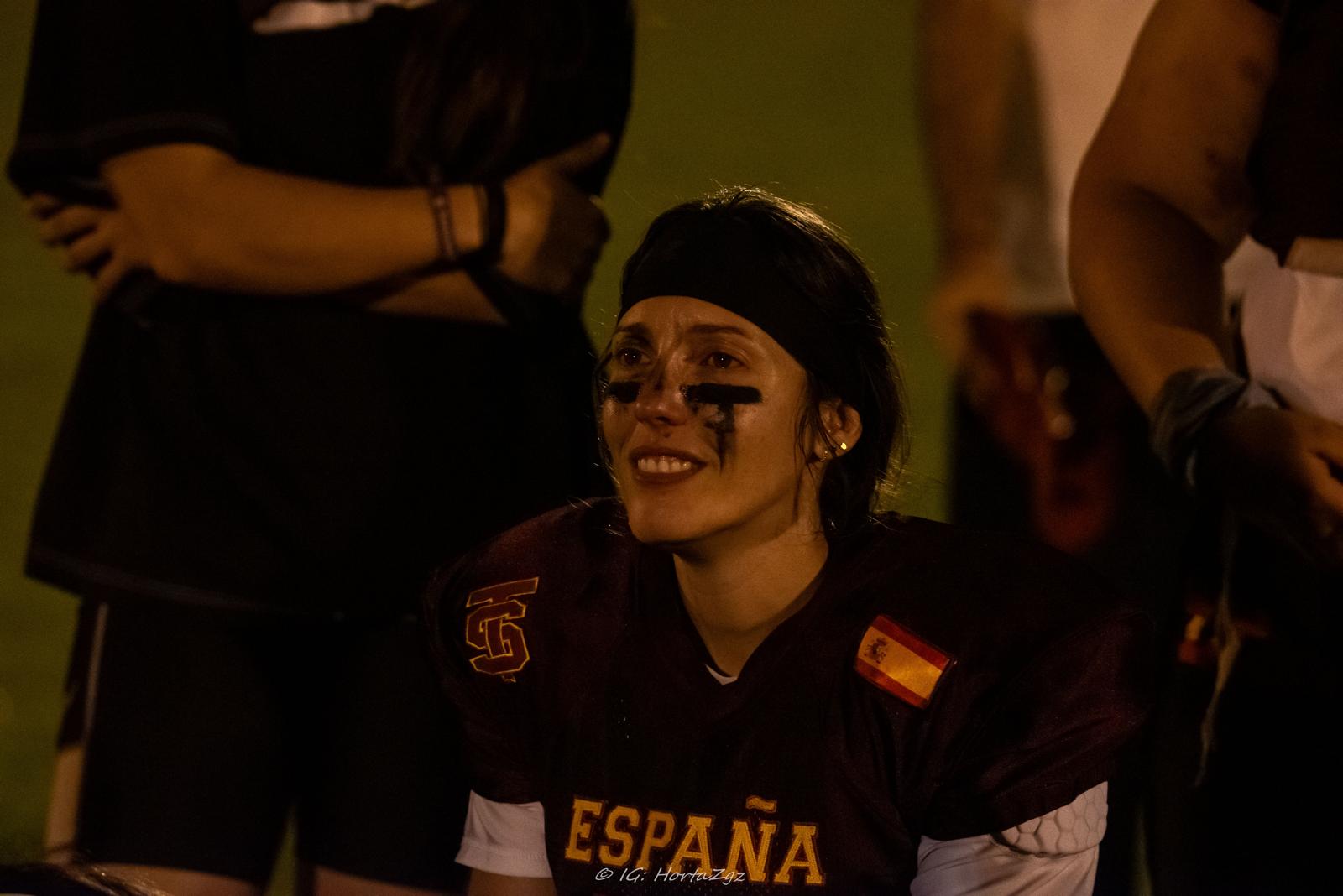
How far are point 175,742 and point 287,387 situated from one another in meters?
0.42

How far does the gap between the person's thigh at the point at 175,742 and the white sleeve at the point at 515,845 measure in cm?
35

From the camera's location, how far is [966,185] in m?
2.38

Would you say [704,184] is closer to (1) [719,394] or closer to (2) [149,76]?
(2) [149,76]

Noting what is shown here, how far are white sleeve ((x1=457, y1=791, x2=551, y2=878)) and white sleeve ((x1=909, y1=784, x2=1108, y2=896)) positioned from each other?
0.41m

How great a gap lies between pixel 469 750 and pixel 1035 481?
1.03 metres

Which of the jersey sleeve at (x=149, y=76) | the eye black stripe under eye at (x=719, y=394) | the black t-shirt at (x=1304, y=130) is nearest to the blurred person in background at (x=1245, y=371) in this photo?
the black t-shirt at (x=1304, y=130)

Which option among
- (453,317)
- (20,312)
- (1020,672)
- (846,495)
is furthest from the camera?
(20,312)

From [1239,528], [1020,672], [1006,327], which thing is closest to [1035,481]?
[1006,327]

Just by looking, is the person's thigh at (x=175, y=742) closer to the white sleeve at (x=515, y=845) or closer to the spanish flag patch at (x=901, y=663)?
the white sleeve at (x=515, y=845)

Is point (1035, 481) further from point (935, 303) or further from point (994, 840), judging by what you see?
point (994, 840)

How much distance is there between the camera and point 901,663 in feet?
4.90

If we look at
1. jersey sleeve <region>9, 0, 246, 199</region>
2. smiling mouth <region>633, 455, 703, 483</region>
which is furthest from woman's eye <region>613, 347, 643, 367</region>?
jersey sleeve <region>9, 0, 246, 199</region>

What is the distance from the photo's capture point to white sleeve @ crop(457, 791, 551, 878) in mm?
1681

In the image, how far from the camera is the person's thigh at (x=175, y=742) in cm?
186
